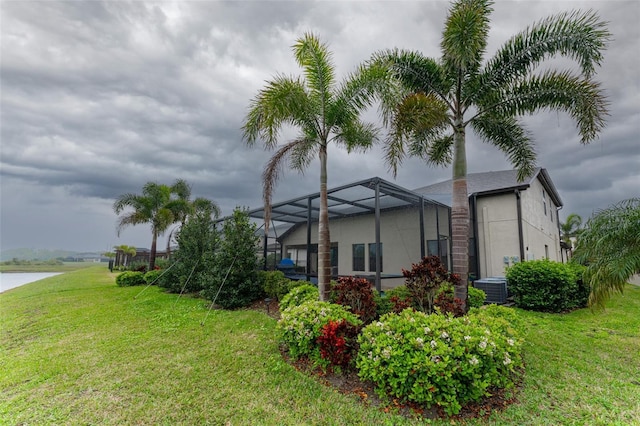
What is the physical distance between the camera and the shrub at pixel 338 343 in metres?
3.66

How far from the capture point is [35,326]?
22.3 ft

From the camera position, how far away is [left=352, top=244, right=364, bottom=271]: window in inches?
516

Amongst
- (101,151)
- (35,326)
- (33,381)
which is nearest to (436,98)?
(33,381)

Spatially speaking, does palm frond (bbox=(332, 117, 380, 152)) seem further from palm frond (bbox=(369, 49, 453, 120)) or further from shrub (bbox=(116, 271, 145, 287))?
shrub (bbox=(116, 271, 145, 287))

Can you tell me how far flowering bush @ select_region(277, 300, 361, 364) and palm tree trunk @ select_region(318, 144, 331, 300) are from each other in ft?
3.22

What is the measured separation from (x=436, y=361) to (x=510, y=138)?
6.45 meters

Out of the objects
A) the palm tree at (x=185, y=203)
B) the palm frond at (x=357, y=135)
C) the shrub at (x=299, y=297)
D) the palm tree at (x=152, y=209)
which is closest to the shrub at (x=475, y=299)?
the shrub at (x=299, y=297)

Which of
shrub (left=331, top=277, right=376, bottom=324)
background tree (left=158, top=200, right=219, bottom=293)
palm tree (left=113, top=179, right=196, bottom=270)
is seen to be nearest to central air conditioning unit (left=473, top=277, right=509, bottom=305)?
shrub (left=331, top=277, right=376, bottom=324)

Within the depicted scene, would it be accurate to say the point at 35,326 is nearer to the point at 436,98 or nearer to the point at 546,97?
the point at 436,98

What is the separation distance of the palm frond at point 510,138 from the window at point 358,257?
23.9ft

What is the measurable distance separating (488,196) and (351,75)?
804 centimetres

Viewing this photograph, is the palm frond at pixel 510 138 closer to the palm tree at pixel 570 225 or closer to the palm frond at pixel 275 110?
the palm frond at pixel 275 110

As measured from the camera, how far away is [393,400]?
10.1 ft

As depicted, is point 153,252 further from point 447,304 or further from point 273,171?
point 447,304
